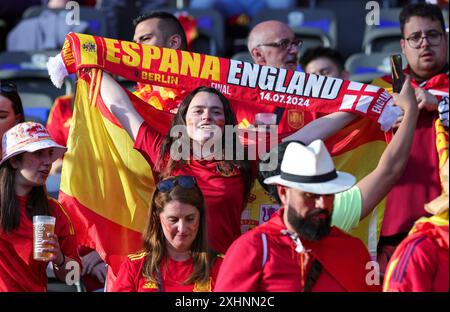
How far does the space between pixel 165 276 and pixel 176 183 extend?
47 centimetres

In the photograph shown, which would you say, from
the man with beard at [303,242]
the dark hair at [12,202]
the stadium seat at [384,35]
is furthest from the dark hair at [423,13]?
the stadium seat at [384,35]

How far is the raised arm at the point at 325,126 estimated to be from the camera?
6480mm

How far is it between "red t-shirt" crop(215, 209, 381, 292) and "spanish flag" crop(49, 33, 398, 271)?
1.48 meters

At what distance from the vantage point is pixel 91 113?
6672mm

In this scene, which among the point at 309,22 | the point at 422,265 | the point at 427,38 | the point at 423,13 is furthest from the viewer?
the point at 309,22

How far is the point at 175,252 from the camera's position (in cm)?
557

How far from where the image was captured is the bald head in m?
7.37

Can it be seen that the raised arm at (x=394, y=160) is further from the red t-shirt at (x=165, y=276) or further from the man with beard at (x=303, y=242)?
the red t-shirt at (x=165, y=276)

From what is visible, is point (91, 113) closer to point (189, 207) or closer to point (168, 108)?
point (168, 108)

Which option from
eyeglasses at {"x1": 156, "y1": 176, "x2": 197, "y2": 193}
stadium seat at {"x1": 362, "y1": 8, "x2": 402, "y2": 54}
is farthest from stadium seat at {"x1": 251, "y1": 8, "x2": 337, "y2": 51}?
eyeglasses at {"x1": 156, "y1": 176, "x2": 197, "y2": 193}

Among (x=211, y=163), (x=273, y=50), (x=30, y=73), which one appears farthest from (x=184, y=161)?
(x=30, y=73)

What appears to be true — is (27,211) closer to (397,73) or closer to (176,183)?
(176,183)

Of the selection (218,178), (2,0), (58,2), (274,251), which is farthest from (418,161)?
(2,0)

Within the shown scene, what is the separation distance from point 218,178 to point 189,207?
22.4 inches
